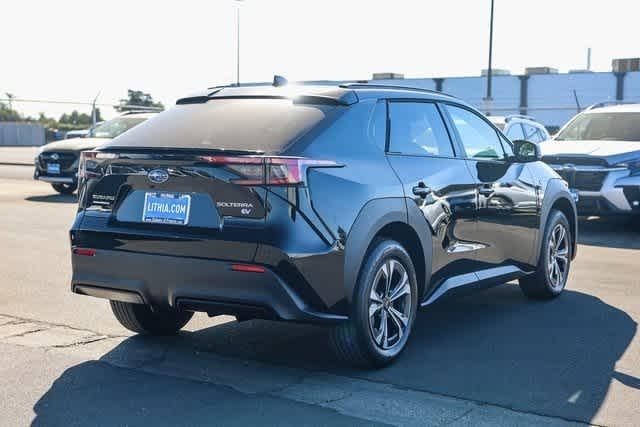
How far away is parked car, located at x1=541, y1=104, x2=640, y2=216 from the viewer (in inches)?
475

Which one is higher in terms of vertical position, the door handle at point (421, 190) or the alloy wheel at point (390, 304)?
the door handle at point (421, 190)

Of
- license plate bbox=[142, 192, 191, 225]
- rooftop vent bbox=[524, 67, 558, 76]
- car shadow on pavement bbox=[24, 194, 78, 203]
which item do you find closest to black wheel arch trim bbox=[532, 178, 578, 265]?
license plate bbox=[142, 192, 191, 225]

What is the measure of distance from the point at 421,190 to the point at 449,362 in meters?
1.06

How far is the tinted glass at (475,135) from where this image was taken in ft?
21.7

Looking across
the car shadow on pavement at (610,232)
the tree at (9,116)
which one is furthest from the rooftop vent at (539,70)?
the car shadow on pavement at (610,232)

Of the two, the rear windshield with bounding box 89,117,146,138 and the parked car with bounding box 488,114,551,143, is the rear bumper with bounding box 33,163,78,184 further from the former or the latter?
the parked car with bounding box 488,114,551,143

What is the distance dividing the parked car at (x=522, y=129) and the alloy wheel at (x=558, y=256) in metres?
9.47

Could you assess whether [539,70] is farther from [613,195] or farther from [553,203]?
[553,203]

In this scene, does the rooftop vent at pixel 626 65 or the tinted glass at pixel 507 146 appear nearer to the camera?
the tinted glass at pixel 507 146

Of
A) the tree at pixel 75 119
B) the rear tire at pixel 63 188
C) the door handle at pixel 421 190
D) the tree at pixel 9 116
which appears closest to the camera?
the door handle at pixel 421 190

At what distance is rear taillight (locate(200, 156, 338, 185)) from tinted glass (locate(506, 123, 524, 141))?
43.3ft

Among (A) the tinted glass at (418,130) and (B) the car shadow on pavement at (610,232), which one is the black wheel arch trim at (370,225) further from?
(B) the car shadow on pavement at (610,232)

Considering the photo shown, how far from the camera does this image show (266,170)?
4863 mm

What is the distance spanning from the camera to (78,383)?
16.8ft
